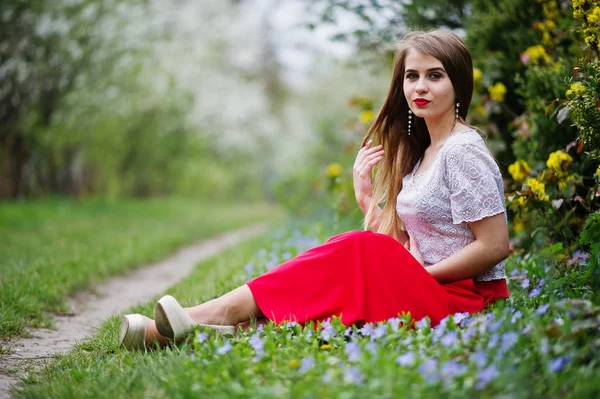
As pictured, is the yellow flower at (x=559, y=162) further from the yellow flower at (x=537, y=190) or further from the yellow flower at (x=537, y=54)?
the yellow flower at (x=537, y=54)

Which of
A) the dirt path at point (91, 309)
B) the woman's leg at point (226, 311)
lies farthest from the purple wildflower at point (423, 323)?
the dirt path at point (91, 309)

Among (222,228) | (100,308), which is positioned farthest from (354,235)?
(222,228)

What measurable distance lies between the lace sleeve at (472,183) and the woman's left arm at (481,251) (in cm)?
5

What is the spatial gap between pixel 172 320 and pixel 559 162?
7.37 ft

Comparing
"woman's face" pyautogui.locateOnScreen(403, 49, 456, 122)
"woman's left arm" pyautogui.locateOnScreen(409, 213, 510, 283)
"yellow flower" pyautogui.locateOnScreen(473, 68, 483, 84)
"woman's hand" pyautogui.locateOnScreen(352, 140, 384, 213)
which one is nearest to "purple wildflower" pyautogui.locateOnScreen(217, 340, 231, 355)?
"woman's left arm" pyautogui.locateOnScreen(409, 213, 510, 283)

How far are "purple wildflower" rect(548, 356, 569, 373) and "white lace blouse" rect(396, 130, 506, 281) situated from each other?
0.74m

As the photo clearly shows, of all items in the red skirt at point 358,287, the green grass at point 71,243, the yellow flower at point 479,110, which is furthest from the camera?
the yellow flower at point 479,110

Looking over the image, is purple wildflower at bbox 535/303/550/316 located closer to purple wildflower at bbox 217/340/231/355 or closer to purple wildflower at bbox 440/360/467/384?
purple wildflower at bbox 440/360/467/384

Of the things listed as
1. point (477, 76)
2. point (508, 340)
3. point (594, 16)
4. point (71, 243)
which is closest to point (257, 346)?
point (508, 340)

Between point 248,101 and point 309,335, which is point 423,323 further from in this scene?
point 248,101

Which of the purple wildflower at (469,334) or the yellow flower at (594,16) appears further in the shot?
the yellow flower at (594,16)

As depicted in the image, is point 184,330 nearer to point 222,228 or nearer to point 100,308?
point 100,308

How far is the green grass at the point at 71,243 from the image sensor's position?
3.87m

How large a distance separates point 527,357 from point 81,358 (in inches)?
75.8
